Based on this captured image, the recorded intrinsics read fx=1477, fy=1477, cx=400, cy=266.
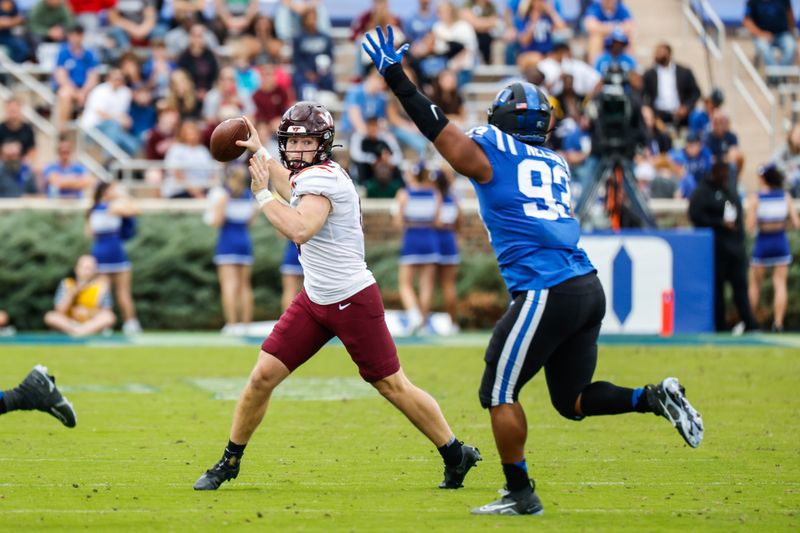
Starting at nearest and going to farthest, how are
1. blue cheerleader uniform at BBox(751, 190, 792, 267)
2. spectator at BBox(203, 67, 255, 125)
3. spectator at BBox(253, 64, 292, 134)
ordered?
blue cheerleader uniform at BBox(751, 190, 792, 267) → spectator at BBox(253, 64, 292, 134) → spectator at BBox(203, 67, 255, 125)

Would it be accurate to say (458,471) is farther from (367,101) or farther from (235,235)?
(367,101)

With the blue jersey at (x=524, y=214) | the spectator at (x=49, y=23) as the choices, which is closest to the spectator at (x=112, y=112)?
the spectator at (x=49, y=23)

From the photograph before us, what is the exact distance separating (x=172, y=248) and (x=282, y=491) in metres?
12.0

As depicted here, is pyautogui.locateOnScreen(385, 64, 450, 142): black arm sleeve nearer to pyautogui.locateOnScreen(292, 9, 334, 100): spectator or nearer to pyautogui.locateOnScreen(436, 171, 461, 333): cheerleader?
pyautogui.locateOnScreen(436, 171, 461, 333): cheerleader

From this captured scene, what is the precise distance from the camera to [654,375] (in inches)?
499

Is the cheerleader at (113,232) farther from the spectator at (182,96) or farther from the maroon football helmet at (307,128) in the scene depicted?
the maroon football helmet at (307,128)

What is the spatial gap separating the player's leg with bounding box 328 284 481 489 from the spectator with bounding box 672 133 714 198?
1184 centimetres

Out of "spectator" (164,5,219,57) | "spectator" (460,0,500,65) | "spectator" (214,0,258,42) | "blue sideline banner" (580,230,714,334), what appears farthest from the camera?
"spectator" (214,0,258,42)

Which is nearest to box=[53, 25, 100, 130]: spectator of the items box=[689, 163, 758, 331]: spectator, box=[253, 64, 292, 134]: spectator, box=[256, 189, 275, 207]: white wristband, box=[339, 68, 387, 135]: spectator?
box=[253, 64, 292, 134]: spectator

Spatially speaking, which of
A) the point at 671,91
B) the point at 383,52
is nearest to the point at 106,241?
the point at 671,91

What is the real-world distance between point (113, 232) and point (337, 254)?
10.7 m

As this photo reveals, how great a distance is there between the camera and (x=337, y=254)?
24.0ft

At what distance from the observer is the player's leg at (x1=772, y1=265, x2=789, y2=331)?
17.8m

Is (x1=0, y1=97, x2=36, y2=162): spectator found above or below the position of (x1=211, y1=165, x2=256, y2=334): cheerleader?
above
